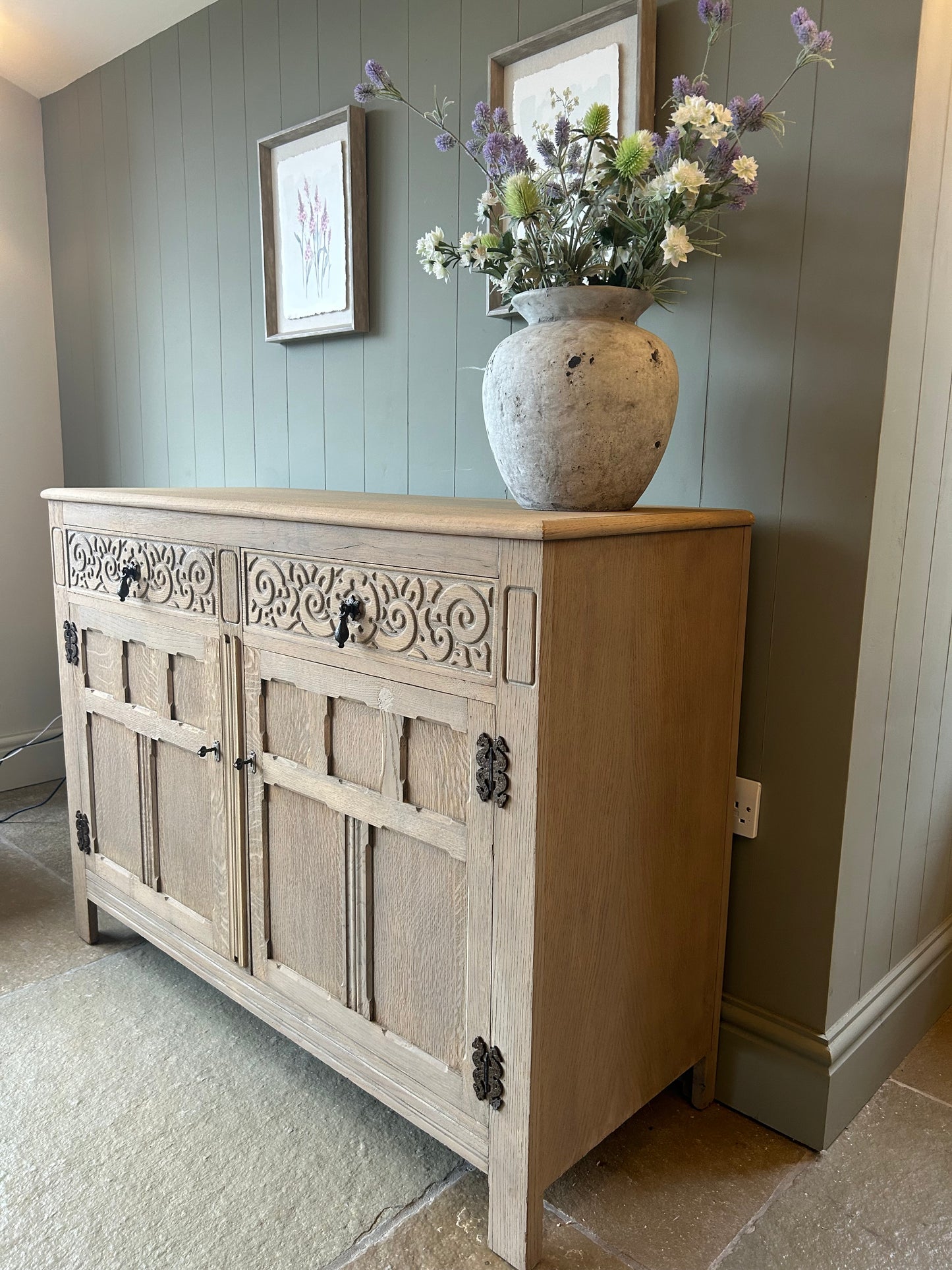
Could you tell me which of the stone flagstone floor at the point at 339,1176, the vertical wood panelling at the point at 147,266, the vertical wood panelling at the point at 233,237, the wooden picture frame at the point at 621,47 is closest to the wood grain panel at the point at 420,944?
the stone flagstone floor at the point at 339,1176

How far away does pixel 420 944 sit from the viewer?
4.28ft

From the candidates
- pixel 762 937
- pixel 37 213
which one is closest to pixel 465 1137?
pixel 762 937

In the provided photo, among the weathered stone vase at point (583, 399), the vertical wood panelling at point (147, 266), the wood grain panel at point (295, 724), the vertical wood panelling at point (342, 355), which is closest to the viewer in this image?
the weathered stone vase at point (583, 399)

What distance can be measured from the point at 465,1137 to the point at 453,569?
783 millimetres

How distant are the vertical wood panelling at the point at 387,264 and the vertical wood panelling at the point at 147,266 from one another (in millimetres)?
861

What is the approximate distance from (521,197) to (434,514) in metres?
0.42

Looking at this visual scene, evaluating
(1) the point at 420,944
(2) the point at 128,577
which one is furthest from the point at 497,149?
(1) the point at 420,944

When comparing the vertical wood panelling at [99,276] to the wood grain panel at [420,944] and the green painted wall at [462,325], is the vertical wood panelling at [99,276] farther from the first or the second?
the wood grain panel at [420,944]

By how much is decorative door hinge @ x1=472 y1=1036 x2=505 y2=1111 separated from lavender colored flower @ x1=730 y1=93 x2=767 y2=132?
123 centimetres

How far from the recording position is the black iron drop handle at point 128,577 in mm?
1682

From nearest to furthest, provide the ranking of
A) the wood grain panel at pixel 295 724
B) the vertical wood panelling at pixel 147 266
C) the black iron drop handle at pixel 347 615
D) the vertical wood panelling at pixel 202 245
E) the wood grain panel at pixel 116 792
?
the black iron drop handle at pixel 347 615 < the wood grain panel at pixel 295 724 < the wood grain panel at pixel 116 792 < the vertical wood panelling at pixel 202 245 < the vertical wood panelling at pixel 147 266

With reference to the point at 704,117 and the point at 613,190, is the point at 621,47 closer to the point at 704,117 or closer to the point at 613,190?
the point at 613,190

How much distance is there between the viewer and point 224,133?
2258mm

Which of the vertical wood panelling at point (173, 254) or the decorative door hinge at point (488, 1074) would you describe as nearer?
the decorative door hinge at point (488, 1074)
